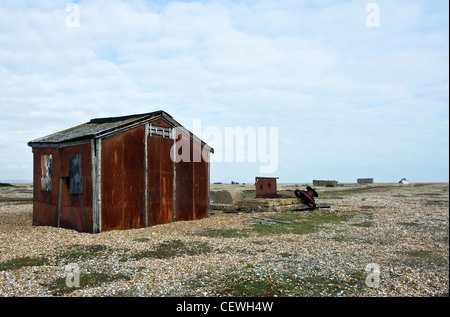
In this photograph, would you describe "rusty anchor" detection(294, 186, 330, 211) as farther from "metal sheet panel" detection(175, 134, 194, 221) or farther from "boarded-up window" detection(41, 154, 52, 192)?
"boarded-up window" detection(41, 154, 52, 192)

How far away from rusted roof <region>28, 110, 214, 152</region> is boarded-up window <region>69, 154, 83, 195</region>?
35.0 inches

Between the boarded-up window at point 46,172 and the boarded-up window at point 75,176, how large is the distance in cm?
191

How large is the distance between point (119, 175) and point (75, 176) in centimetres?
198

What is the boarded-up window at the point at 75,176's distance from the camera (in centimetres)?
1437

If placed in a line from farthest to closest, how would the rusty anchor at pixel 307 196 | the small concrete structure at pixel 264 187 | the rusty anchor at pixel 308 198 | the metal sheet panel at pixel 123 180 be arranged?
the small concrete structure at pixel 264 187 < the rusty anchor at pixel 307 196 < the rusty anchor at pixel 308 198 < the metal sheet panel at pixel 123 180

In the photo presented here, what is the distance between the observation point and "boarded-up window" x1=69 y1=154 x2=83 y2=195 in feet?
47.1

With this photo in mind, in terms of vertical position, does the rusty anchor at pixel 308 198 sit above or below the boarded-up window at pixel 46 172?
below

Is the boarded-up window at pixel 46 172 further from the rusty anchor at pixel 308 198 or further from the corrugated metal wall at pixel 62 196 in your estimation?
the rusty anchor at pixel 308 198

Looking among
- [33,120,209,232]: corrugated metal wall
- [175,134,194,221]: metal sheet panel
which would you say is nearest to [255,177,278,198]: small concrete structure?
[33,120,209,232]: corrugated metal wall

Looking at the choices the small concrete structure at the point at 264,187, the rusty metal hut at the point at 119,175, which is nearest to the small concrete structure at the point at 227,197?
the small concrete structure at the point at 264,187

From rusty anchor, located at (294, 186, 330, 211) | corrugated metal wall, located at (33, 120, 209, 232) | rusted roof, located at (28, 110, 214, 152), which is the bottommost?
rusty anchor, located at (294, 186, 330, 211)
